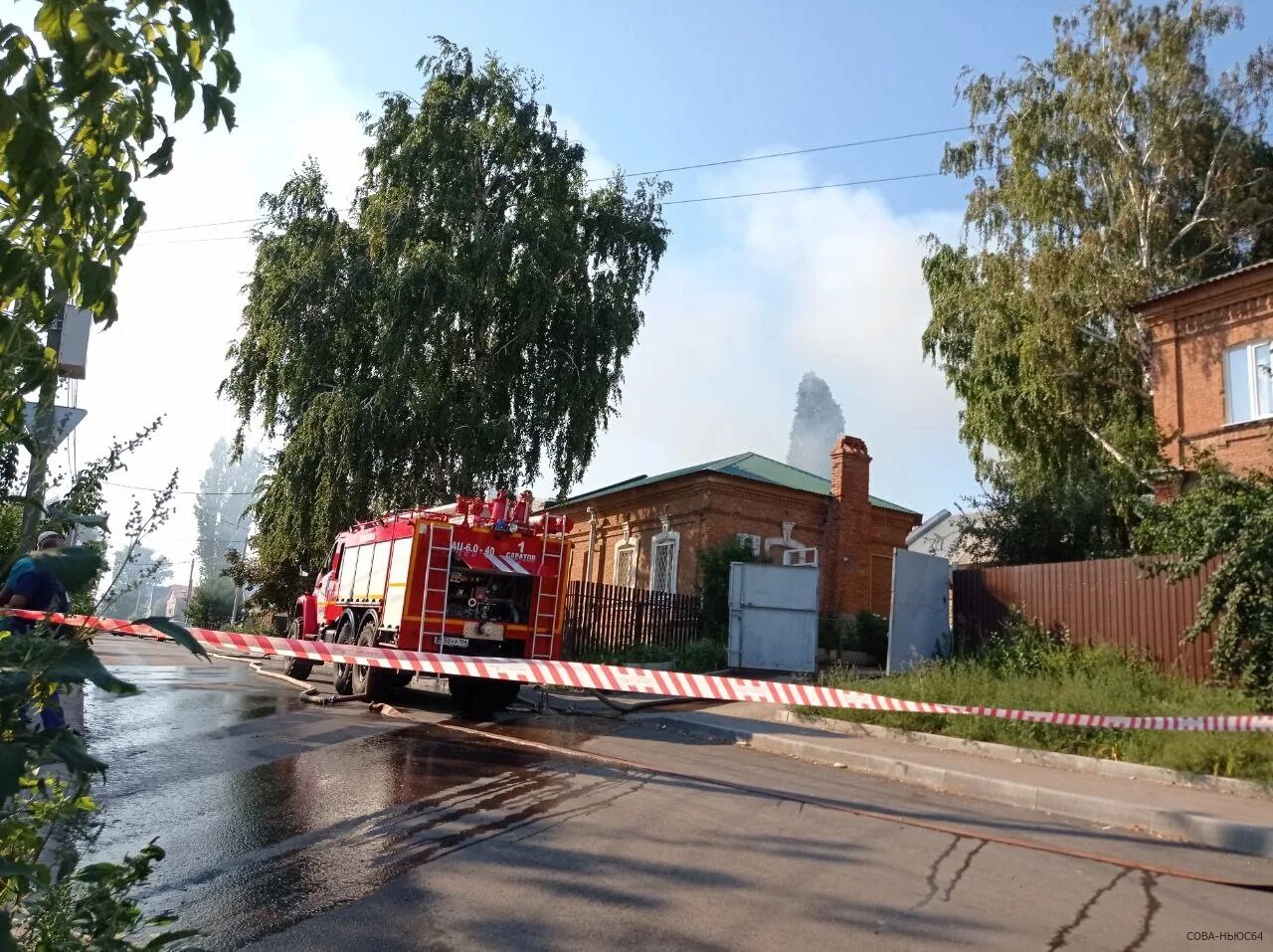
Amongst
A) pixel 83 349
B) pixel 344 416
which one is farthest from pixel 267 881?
pixel 344 416

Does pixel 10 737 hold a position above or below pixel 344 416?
below

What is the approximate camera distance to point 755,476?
27.4 metres

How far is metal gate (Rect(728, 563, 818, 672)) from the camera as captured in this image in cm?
1888

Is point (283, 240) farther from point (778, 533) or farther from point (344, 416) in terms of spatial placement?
point (778, 533)

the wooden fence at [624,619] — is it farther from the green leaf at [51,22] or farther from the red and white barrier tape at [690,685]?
the green leaf at [51,22]

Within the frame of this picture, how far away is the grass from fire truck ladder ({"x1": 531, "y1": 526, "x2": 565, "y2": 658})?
3.70m

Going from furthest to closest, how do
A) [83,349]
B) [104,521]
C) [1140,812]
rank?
[83,349]
[1140,812]
[104,521]

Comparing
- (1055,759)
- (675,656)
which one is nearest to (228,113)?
(1055,759)

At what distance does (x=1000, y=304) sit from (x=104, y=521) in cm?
2565

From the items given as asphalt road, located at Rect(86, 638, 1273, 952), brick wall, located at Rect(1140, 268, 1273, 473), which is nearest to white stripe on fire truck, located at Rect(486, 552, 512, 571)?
asphalt road, located at Rect(86, 638, 1273, 952)

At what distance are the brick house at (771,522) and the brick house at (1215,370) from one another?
837 cm

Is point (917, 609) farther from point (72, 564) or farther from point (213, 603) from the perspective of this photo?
point (213, 603)

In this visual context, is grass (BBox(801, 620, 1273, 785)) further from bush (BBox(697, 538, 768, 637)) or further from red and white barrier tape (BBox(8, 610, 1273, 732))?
bush (BBox(697, 538, 768, 637))

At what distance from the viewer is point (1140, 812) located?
7.92 metres
